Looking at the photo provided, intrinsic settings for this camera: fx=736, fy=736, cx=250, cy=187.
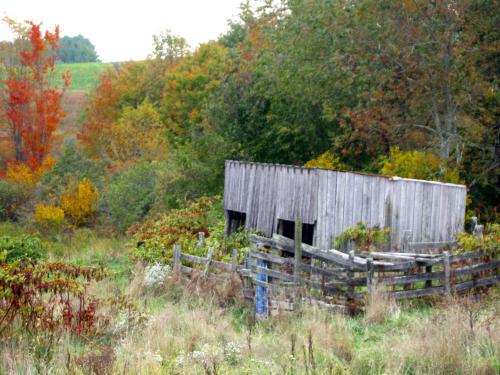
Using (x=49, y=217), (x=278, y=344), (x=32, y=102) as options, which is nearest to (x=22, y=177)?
(x=49, y=217)

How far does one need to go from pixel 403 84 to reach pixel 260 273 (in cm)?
1287

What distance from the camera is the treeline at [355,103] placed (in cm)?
2270

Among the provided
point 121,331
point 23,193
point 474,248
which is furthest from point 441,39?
point 23,193

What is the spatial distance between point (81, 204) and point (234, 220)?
14.8 m

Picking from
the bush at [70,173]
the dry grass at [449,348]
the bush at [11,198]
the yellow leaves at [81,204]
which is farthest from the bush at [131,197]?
the dry grass at [449,348]

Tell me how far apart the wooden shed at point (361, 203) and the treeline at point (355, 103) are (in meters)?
3.54

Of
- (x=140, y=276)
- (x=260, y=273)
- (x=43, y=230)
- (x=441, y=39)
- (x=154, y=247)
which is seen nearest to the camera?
(x=260, y=273)

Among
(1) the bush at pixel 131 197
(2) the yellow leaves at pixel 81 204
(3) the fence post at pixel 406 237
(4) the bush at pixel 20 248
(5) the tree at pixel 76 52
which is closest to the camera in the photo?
(3) the fence post at pixel 406 237

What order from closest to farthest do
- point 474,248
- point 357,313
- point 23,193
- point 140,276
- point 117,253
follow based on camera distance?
point 357,313 < point 474,248 < point 140,276 < point 117,253 < point 23,193

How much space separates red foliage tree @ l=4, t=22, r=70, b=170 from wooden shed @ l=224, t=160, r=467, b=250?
32663 mm

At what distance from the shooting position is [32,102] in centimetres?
5038

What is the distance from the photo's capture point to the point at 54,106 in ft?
161

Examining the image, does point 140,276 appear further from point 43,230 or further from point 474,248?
point 43,230

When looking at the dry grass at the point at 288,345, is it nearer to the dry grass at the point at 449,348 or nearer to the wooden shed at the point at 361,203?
the dry grass at the point at 449,348
